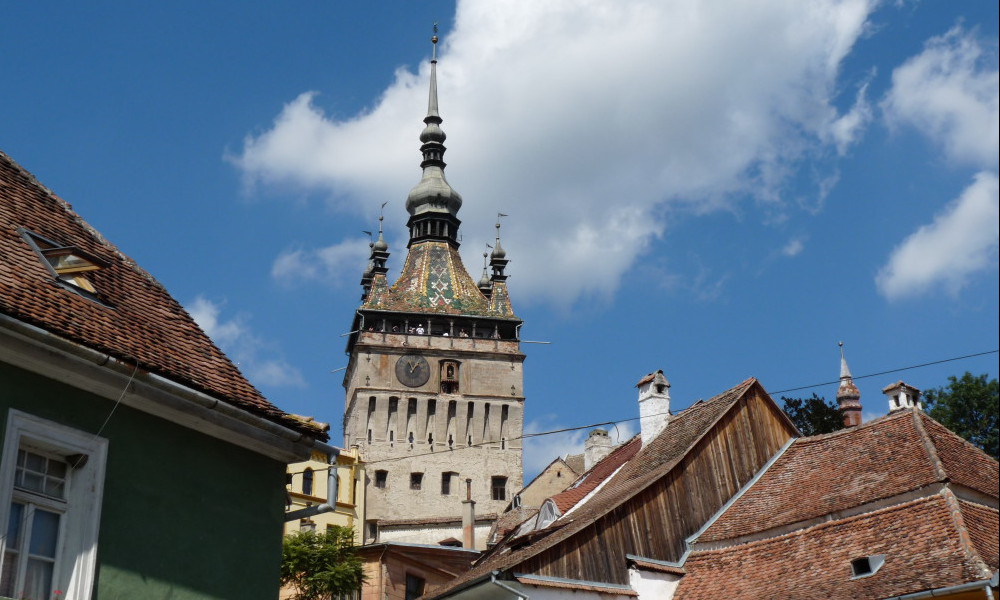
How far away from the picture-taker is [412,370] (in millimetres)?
71562

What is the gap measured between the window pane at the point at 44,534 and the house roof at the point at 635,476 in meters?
11.7

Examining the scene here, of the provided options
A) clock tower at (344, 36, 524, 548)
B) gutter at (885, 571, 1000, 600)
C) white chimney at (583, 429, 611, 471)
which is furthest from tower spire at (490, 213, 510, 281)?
gutter at (885, 571, 1000, 600)

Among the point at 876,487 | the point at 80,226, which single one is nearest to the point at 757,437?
the point at 876,487

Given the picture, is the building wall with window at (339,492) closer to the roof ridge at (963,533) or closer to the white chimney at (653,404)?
the white chimney at (653,404)

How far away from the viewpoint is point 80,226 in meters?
11.3

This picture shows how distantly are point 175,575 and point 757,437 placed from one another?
16408 millimetres

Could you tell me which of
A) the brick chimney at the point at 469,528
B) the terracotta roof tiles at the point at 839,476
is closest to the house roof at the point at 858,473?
the terracotta roof tiles at the point at 839,476

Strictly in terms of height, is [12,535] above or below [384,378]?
below

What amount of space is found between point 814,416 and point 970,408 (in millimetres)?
12152

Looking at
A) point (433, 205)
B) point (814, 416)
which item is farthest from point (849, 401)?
point (433, 205)

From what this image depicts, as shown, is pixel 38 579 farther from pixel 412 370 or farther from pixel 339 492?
pixel 412 370

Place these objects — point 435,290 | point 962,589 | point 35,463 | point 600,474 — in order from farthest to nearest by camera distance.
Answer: point 435,290
point 600,474
point 962,589
point 35,463

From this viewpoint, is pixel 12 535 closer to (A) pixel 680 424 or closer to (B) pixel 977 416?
(A) pixel 680 424

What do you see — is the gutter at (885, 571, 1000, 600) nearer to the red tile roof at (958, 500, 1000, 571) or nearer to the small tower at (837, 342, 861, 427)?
the red tile roof at (958, 500, 1000, 571)
